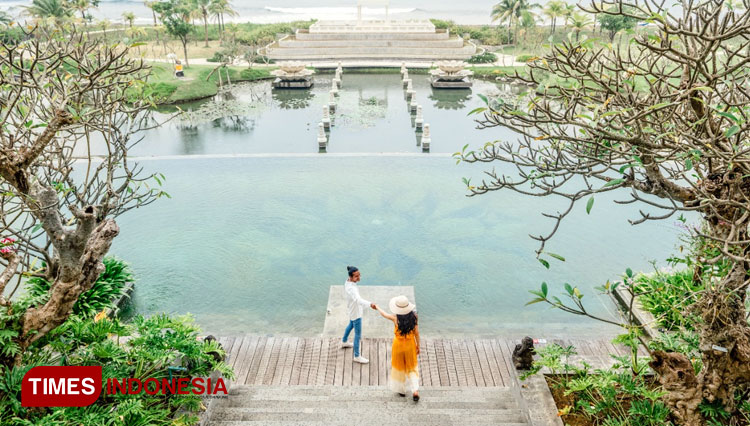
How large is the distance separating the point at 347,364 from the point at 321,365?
32cm

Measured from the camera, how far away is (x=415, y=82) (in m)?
28.1

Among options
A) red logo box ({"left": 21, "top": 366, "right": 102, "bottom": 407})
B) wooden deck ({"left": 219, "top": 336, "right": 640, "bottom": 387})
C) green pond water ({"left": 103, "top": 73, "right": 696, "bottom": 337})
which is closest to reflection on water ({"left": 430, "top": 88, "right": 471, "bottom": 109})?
green pond water ({"left": 103, "top": 73, "right": 696, "bottom": 337})

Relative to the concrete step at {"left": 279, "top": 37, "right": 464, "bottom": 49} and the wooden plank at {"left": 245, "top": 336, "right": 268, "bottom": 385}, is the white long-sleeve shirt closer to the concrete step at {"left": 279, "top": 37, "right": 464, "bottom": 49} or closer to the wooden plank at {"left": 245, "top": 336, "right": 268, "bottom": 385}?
the wooden plank at {"left": 245, "top": 336, "right": 268, "bottom": 385}

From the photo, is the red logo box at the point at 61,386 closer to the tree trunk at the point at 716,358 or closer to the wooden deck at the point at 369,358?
the wooden deck at the point at 369,358

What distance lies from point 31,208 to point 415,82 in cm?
2501

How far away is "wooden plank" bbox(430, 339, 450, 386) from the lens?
6.38m

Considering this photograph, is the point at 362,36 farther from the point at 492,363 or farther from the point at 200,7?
the point at 492,363

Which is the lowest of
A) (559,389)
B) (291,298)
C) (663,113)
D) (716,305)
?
(291,298)

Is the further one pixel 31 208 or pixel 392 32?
pixel 392 32

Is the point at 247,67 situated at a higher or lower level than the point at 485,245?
higher

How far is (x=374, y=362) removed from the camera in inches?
264

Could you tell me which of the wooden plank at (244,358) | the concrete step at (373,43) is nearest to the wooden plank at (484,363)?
the wooden plank at (244,358)

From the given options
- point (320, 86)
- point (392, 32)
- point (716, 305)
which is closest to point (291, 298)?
point (716, 305)

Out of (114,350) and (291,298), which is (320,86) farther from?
(114,350)
